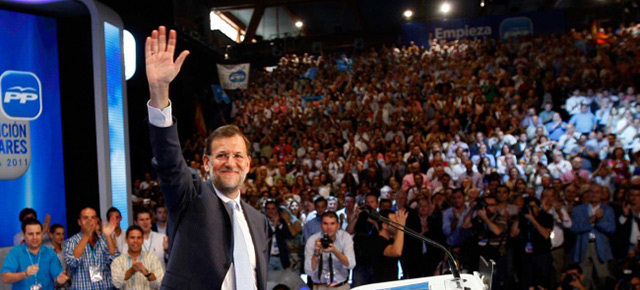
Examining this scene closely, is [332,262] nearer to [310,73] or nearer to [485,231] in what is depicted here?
[485,231]

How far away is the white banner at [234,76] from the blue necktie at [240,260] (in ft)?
54.1

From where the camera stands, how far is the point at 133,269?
5805 millimetres

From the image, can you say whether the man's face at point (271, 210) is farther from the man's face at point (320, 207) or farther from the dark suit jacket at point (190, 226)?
the dark suit jacket at point (190, 226)

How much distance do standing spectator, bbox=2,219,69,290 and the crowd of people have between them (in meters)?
0.01

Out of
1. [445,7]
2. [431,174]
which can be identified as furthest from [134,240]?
[445,7]

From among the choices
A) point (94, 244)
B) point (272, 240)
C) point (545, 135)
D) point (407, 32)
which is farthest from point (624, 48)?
point (94, 244)

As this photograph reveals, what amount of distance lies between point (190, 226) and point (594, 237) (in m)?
6.88

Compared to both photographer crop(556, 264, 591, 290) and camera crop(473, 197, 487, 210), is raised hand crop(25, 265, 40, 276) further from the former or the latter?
photographer crop(556, 264, 591, 290)

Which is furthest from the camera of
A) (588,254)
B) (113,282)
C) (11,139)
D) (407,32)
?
(407,32)

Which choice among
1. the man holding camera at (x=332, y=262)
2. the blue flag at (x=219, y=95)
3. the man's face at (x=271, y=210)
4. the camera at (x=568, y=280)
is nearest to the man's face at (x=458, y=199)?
the camera at (x=568, y=280)

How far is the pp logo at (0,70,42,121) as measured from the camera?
693 cm

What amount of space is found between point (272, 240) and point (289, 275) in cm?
246

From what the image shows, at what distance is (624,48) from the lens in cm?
1470

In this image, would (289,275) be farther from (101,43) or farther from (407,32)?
(407,32)
